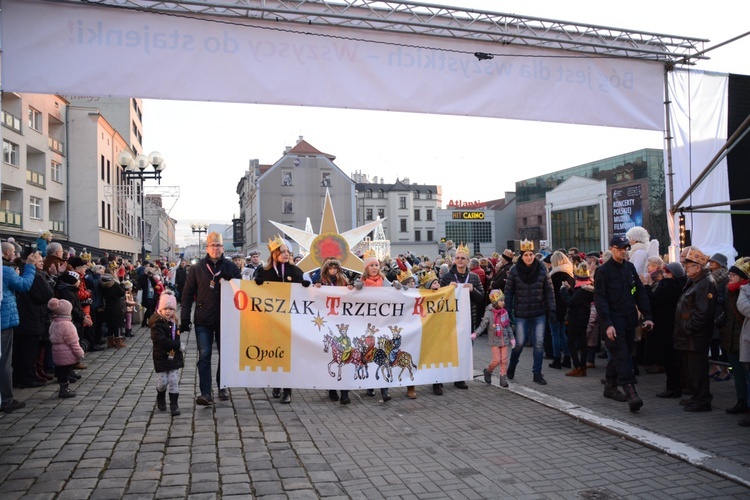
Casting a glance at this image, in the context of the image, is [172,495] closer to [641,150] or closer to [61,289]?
[61,289]

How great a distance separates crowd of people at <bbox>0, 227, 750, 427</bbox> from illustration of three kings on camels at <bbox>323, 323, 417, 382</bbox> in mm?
330

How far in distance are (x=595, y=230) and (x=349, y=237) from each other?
2425 inches

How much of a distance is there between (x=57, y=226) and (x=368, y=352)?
115 ft

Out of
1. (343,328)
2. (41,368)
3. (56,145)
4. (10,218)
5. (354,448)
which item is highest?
(56,145)

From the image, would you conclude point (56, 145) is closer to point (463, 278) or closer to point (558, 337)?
point (463, 278)

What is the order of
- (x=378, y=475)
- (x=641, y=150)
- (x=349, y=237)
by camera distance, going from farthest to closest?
(x=641, y=150) → (x=349, y=237) → (x=378, y=475)

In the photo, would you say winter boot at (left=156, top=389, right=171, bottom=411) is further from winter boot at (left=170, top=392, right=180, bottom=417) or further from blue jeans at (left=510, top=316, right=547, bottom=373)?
blue jeans at (left=510, top=316, right=547, bottom=373)

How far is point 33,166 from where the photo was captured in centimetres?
3381

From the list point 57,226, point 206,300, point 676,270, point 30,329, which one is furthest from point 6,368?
point 57,226

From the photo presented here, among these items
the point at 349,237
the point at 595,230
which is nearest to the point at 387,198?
the point at 595,230

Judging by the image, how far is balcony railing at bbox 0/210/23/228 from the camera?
27989mm

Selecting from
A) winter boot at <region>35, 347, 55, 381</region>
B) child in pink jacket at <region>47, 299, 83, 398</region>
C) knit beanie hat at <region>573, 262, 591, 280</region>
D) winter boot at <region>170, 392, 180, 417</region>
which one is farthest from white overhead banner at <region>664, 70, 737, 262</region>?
winter boot at <region>35, 347, 55, 381</region>

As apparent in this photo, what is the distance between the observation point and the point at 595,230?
6944 cm

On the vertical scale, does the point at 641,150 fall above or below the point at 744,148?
above
